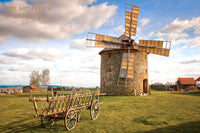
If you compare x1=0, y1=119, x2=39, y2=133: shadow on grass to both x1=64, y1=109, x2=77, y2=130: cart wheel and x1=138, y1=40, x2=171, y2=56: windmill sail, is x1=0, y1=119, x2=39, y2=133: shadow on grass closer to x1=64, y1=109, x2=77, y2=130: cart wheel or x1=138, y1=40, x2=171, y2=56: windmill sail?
x1=64, y1=109, x2=77, y2=130: cart wheel

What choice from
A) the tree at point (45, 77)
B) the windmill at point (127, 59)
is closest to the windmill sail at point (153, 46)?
the windmill at point (127, 59)

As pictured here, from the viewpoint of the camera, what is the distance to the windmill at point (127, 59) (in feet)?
57.0

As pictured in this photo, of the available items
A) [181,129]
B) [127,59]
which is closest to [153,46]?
[127,59]

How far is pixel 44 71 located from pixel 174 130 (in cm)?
6195

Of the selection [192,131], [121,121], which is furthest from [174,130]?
[121,121]

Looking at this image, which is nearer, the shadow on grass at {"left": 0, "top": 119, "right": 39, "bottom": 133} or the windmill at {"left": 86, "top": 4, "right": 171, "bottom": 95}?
the shadow on grass at {"left": 0, "top": 119, "right": 39, "bottom": 133}

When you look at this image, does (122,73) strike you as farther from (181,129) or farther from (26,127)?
(26,127)

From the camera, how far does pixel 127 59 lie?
692 inches

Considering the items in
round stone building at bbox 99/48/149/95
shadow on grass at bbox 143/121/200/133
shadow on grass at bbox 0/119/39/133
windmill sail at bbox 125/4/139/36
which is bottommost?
shadow on grass at bbox 0/119/39/133

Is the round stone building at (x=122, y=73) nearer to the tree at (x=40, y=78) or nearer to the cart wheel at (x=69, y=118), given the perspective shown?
the cart wheel at (x=69, y=118)

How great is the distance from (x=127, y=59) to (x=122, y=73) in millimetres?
1859

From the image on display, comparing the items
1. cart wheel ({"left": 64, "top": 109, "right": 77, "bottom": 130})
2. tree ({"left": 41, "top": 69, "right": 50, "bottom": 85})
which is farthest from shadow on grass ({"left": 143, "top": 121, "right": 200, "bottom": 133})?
tree ({"left": 41, "top": 69, "right": 50, "bottom": 85})

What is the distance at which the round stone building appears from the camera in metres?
17.9

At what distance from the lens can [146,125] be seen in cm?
647
